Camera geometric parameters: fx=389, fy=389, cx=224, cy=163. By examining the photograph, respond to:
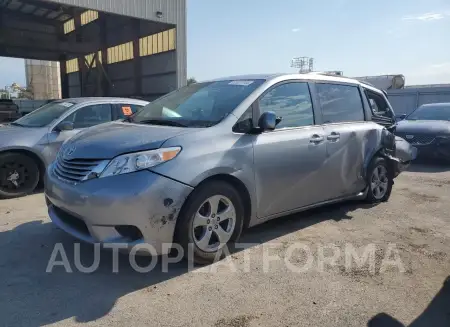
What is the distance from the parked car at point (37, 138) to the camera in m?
5.52

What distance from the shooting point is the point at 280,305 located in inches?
110

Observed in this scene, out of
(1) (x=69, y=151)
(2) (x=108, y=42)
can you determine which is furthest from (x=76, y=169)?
(2) (x=108, y=42)

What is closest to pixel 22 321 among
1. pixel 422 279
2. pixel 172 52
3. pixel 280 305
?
pixel 280 305

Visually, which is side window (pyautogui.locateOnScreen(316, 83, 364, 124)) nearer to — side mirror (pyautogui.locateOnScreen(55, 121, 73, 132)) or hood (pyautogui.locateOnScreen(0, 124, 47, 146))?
side mirror (pyautogui.locateOnScreen(55, 121, 73, 132))

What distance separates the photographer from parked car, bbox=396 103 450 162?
8883mm

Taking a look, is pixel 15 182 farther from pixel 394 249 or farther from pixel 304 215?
pixel 394 249

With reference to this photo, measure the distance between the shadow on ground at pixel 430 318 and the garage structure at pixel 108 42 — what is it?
574 inches

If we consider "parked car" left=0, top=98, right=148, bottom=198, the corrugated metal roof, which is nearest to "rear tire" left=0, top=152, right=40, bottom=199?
"parked car" left=0, top=98, right=148, bottom=198

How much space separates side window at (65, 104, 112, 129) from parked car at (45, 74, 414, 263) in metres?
2.21

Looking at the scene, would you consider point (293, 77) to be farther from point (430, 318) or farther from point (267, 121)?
point (430, 318)

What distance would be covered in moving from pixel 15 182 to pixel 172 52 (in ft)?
42.5

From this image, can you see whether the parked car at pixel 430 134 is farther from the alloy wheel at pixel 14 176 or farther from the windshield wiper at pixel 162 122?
the alloy wheel at pixel 14 176

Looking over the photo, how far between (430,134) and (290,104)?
21.1ft

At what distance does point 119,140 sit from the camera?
3.24 m
